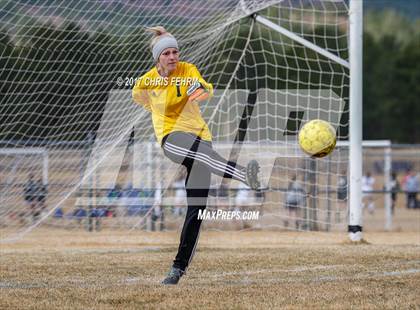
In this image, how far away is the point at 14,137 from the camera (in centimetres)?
1288

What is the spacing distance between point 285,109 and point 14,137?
4940mm

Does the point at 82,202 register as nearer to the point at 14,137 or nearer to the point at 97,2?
the point at 14,137

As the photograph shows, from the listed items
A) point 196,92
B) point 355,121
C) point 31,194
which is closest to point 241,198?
point 31,194

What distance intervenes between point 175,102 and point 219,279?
68.5 inches

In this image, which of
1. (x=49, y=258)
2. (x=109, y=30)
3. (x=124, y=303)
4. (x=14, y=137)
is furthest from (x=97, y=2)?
(x=124, y=303)

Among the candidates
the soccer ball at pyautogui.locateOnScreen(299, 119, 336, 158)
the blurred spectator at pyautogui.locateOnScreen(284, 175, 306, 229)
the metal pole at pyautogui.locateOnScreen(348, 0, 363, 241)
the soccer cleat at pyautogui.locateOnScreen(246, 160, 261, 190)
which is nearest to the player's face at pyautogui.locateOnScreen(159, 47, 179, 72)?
the soccer cleat at pyautogui.locateOnScreen(246, 160, 261, 190)

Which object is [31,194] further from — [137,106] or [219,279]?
[219,279]

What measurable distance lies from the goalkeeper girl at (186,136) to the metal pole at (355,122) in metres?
5.09

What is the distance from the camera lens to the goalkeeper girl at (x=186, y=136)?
7430 millimetres

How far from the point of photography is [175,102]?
7547 millimetres

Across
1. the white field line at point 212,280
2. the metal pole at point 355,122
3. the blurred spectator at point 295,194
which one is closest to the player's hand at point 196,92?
the white field line at point 212,280

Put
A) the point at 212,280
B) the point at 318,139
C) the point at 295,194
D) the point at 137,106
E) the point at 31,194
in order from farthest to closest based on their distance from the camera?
the point at 295,194 < the point at 31,194 < the point at 137,106 < the point at 318,139 < the point at 212,280

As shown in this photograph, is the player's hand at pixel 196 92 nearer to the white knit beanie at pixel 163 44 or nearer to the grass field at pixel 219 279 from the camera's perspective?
the white knit beanie at pixel 163 44

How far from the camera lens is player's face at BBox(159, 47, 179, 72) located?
751 centimetres
